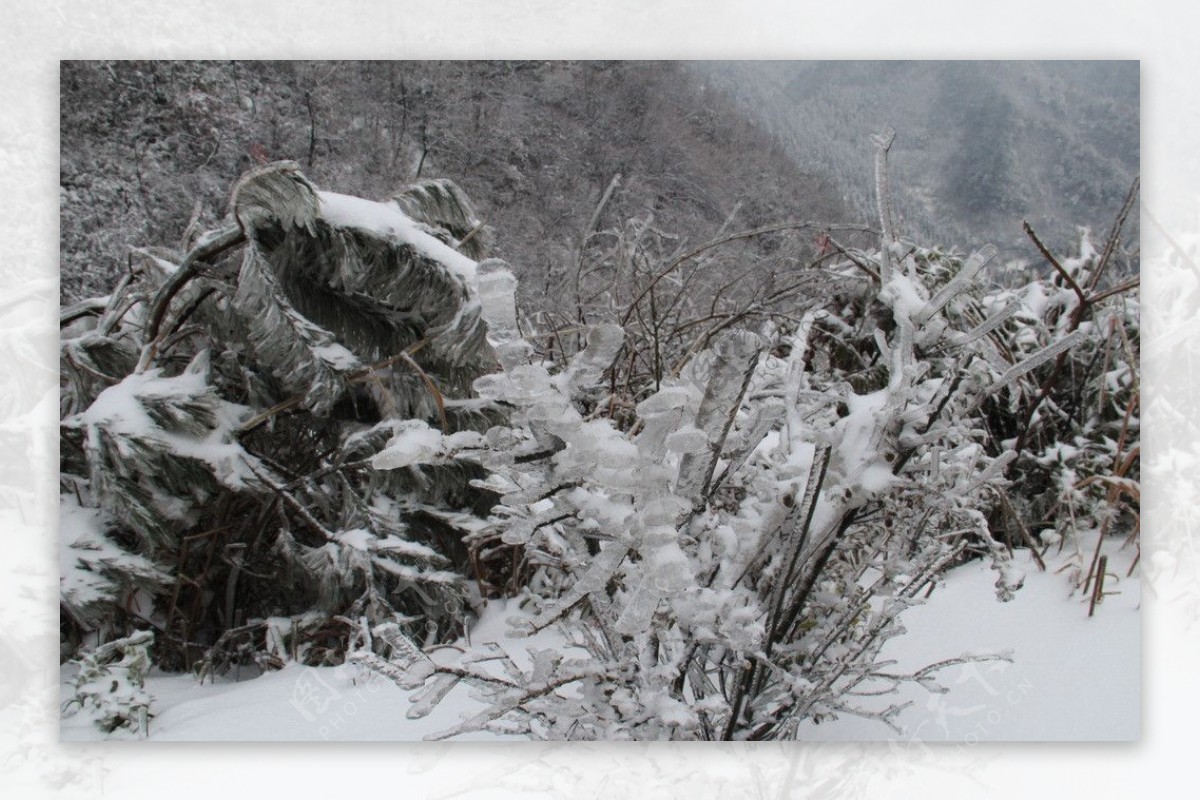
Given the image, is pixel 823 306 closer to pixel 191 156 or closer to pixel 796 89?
pixel 796 89

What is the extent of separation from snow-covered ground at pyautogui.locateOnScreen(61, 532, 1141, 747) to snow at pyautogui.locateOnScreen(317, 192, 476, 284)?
2.12 ft

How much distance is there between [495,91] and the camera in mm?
1587

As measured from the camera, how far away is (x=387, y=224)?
1.58m

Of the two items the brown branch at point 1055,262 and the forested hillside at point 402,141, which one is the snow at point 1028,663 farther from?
the forested hillside at point 402,141

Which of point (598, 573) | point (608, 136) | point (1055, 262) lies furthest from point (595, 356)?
point (1055, 262)

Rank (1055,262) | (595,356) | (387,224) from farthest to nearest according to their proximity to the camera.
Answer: (387,224) < (1055,262) < (595,356)

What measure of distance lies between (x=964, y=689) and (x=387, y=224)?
122 cm

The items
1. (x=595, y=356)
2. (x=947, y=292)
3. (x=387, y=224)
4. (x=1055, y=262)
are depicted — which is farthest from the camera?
(x=387, y=224)

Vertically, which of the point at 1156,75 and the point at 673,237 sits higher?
the point at 1156,75

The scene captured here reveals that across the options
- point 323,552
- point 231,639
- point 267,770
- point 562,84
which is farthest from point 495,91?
point 267,770

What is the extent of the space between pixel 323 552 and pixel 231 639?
0.70 feet

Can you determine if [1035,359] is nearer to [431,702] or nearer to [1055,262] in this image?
[1055,262]

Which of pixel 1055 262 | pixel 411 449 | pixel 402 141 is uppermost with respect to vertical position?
pixel 402 141

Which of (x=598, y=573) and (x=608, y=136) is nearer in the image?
(x=598, y=573)
